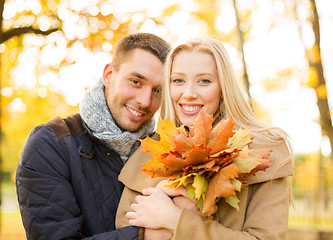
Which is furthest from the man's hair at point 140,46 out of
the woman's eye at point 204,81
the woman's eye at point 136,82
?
the woman's eye at point 204,81

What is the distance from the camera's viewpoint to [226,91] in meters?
2.65

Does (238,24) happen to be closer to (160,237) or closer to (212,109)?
(212,109)

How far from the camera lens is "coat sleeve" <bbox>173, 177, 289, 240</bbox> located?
2057mm

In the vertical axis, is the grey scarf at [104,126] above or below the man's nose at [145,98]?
below

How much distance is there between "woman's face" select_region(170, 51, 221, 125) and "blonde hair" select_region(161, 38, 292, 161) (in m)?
0.05

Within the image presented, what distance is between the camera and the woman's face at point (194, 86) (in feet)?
8.52

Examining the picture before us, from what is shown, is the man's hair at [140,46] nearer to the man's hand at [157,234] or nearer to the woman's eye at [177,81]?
the woman's eye at [177,81]

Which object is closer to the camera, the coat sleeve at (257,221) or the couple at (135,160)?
the coat sleeve at (257,221)

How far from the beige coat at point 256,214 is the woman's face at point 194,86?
0.49m

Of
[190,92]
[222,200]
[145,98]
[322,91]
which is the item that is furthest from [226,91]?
[322,91]

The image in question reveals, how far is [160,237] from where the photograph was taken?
2.22m

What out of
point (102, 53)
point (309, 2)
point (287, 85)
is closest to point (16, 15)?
point (102, 53)

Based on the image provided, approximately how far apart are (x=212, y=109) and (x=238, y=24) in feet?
17.1

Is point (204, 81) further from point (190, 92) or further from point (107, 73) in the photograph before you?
point (107, 73)
